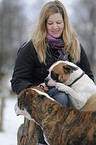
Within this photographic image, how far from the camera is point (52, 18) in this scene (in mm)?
3445

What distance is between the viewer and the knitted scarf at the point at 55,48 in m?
3.47

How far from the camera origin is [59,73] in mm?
3139

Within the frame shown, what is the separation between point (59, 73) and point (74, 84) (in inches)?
10.1

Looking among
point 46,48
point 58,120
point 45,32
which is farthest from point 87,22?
point 58,120

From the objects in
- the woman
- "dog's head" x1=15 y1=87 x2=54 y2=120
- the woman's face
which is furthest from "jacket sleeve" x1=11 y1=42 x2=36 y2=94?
"dog's head" x1=15 y1=87 x2=54 y2=120

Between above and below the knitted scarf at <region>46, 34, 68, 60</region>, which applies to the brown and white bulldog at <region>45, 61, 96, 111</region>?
below

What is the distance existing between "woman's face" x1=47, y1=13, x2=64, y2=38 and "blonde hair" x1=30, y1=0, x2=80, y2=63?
0.20ft

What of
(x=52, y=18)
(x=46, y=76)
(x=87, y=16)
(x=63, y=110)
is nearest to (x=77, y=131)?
(x=63, y=110)

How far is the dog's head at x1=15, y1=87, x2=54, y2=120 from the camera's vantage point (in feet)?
8.73

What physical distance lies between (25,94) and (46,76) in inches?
29.4

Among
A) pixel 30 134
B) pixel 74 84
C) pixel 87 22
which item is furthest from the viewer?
pixel 87 22

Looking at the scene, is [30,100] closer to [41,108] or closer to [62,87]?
[41,108]

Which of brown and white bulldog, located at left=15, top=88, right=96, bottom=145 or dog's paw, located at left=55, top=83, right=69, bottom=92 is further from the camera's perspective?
dog's paw, located at left=55, top=83, right=69, bottom=92

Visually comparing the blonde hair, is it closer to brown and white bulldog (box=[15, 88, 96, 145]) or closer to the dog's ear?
the dog's ear
